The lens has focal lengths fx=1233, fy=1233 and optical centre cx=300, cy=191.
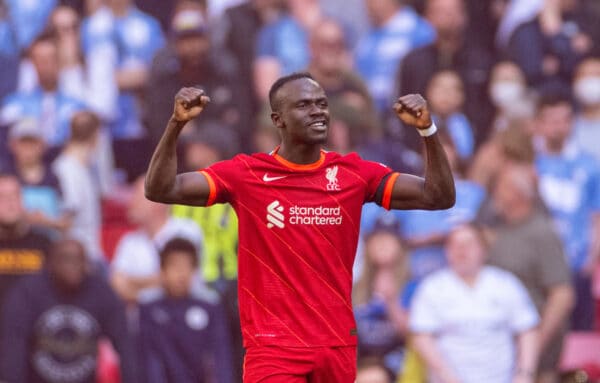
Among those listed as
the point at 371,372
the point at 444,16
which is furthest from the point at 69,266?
the point at 444,16

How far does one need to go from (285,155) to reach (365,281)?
605cm

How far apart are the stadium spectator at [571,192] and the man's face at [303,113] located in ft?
22.5

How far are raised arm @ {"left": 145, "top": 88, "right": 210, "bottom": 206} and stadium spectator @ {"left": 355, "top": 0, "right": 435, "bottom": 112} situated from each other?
677 cm

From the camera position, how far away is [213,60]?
41.7 ft

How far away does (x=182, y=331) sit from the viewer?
12.0 metres

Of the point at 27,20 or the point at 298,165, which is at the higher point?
the point at 27,20

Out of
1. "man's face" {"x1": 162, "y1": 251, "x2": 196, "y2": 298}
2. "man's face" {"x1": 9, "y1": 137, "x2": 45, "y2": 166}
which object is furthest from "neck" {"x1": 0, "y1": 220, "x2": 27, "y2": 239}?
"man's face" {"x1": 162, "y1": 251, "x2": 196, "y2": 298}

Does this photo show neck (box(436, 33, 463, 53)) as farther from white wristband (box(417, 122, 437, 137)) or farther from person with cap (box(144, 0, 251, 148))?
white wristband (box(417, 122, 437, 137))

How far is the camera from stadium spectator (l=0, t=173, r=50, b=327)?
12227 mm

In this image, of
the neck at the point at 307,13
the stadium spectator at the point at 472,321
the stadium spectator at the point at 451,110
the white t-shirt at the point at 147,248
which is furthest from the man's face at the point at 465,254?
the neck at the point at 307,13

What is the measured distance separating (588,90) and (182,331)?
4.93m

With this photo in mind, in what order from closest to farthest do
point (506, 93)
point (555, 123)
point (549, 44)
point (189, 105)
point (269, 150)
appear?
point (189, 105), point (269, 150), point (555, 123), point (506, 93), point (549, 44)

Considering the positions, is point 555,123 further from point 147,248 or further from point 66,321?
point 66,321

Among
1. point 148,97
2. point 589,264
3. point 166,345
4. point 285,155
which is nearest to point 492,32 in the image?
point 589,264
